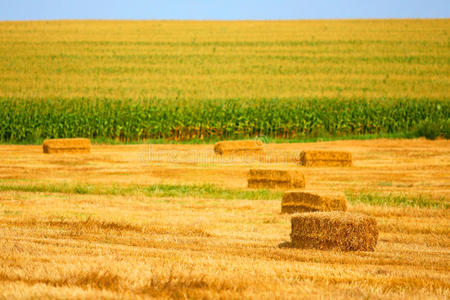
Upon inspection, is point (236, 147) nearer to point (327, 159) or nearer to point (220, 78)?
point (327, 159)

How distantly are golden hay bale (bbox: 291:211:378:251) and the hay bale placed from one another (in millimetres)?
14154

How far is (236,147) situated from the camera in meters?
27.9

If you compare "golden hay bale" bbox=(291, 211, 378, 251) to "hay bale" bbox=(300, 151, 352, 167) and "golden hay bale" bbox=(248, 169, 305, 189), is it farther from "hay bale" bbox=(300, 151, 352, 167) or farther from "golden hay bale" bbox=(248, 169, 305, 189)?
"hay bale" bbox=(300, 151, 352, 167)

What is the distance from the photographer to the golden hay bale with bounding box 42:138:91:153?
2866cm

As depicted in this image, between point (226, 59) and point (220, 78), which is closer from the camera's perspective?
point (220, 78)

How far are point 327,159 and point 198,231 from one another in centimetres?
1275

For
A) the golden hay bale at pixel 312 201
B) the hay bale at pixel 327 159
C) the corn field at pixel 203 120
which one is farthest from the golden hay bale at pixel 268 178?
the corn field at pixel 203 120

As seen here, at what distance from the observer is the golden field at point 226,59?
4616 cm

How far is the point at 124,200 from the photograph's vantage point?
16.6 m

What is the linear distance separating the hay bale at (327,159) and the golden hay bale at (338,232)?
46.4 ft

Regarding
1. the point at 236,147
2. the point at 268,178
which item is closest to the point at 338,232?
the point at 268,178

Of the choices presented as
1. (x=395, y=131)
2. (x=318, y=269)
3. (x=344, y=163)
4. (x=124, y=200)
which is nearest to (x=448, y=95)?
(x=395, y=131)

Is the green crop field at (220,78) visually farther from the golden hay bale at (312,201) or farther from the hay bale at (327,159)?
the golden hay bale at (312,201)

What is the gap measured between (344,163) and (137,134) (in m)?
15.6
